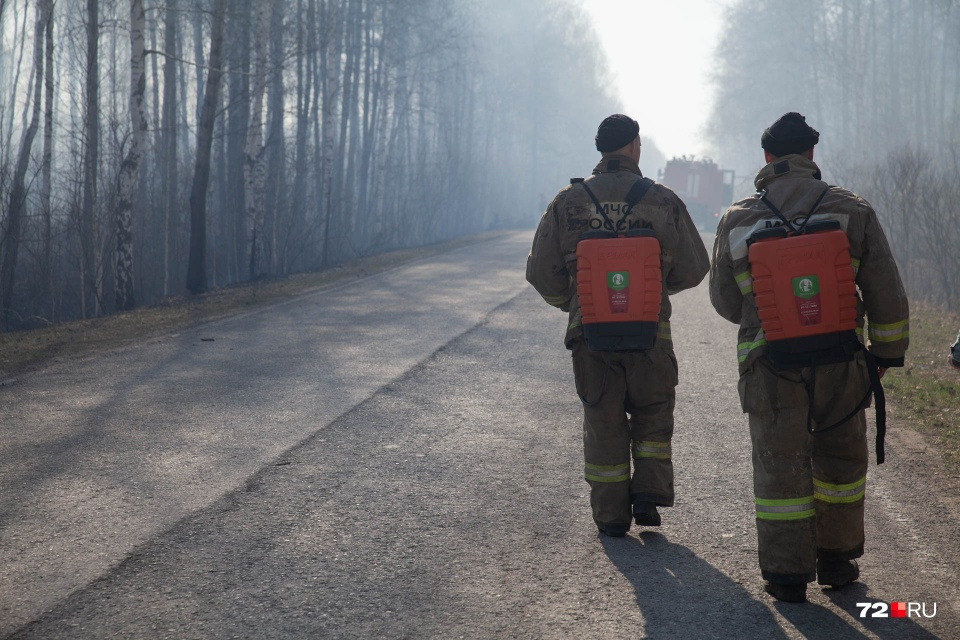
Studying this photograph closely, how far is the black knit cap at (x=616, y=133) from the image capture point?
14.2ft

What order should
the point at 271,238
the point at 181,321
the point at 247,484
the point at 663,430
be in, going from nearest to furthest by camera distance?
the point at 663,430, the point at 247,484, the point at 181,321, the point at 271,238

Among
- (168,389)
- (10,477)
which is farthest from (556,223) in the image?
(168,389)

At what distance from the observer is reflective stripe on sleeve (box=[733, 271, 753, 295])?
357 cm

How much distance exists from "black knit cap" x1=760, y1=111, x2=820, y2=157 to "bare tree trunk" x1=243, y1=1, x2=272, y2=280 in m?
16.6

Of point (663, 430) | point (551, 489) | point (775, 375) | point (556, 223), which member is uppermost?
point (556, 223)

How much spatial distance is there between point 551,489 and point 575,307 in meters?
1.10

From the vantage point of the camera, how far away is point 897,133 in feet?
142

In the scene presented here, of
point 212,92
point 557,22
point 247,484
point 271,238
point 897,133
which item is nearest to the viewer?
point 247,484

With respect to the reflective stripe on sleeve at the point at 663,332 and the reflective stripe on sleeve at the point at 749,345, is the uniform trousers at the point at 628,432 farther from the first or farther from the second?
the reflective stripe on sleeve at the point at 749,345

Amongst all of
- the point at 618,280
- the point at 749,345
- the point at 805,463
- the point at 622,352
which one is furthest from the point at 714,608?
the point at 618,280

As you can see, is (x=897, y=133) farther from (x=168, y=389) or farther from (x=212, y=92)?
(x=168, y=389)

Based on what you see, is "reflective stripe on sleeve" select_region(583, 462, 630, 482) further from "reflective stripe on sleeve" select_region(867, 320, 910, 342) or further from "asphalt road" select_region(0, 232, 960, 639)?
"reflective stripe on sleeve" select_region(867, 320, 910, 342)

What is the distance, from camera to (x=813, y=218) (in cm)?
346

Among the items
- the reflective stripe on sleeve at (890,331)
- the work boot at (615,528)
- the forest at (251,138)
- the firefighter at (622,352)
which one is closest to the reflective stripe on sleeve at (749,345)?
the reflective stripe on sleeve at (890,331)
